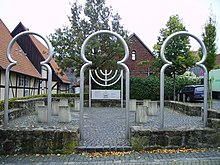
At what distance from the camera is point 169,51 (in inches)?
752

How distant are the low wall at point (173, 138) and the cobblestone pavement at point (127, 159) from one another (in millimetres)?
321

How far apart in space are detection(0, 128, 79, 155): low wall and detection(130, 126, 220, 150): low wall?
1611mm

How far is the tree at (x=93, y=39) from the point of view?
67.1ft

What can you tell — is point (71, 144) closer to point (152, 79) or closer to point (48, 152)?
point (48, 152)

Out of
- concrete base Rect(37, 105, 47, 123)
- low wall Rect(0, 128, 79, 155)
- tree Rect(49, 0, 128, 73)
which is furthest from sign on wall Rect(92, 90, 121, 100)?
low wall Rect(0, 128, 79, 155)

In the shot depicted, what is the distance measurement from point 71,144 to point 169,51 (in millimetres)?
14895

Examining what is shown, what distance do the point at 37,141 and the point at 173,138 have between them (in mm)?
3410

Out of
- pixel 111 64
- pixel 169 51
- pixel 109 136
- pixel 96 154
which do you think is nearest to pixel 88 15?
pixel 111 64

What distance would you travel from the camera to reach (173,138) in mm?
6133

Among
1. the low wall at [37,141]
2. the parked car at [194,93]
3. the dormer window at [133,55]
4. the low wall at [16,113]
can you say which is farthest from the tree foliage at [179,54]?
the low wall at [37,141]

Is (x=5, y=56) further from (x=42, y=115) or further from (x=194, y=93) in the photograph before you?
(x=194, y=93)

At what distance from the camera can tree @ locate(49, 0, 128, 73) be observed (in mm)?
20438

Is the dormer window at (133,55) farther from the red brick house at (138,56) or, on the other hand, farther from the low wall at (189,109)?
the low wall at (189,109)

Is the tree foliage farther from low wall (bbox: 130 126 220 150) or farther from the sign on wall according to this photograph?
low wall (bbox: 130 126 220 150)
